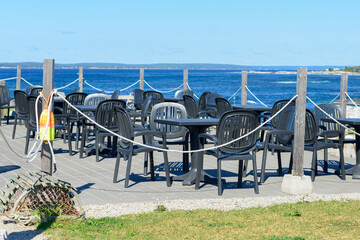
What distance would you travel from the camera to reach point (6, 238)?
4.98 m

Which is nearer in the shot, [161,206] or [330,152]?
[161,206]

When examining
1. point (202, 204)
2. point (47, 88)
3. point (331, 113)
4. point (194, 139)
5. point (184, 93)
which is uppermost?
point (47, 88)

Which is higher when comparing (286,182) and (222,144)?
(222,144)

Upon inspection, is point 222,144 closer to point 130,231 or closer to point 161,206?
point 161,206

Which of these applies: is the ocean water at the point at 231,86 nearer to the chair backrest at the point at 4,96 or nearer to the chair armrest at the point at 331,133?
the chair backrest at the point at 4,96

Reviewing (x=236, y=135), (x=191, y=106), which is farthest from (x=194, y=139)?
(x=191, y=106)

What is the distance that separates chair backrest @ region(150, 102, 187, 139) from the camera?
28.0 feet

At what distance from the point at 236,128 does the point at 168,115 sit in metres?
1.69

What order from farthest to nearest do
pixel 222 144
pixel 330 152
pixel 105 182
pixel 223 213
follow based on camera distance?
1. pixel 330 152
2. pixel 105 182
3. pixel 222 144
4. pixel 223 213

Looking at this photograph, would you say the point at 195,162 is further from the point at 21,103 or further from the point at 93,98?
the point at 21,103

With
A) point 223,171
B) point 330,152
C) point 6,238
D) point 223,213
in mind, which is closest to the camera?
point 6,238

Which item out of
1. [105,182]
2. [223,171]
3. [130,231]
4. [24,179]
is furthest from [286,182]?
[24,179]

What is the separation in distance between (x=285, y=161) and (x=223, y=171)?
5.13 feet

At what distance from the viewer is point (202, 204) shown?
256 inches
